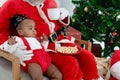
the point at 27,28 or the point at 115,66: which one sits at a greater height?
the point at 27,28

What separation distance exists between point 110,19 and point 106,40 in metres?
0.26

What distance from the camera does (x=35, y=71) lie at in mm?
1782

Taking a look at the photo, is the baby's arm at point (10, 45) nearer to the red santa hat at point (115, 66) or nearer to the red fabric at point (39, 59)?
the red fabric at point (39, 59)

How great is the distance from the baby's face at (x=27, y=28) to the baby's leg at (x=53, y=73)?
263mm

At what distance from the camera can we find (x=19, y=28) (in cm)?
189

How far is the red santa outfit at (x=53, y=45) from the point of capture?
190 cm


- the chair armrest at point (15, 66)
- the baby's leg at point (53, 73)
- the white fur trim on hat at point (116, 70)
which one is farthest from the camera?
the white fur trim on hat at point (116, 70)

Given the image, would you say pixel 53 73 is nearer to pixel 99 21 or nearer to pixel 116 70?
pixel 116 70

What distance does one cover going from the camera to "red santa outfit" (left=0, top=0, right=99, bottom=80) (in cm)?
190

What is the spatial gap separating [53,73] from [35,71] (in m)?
0.14

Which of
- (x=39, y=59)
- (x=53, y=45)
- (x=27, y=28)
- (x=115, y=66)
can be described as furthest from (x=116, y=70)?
(x=27, y=28)

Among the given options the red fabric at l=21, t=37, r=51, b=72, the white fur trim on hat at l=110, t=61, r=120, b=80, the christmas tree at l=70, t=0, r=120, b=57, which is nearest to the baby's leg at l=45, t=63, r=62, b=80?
the red fabric at l=21, t=37, r=51, b=72

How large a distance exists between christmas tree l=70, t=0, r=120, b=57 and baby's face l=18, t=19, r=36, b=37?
0.96 meters

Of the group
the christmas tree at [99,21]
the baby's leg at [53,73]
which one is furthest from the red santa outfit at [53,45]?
the christmas tree at [99,21]
